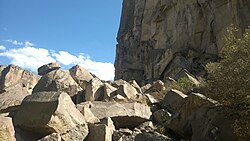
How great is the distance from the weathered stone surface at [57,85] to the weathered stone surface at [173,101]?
4.45m

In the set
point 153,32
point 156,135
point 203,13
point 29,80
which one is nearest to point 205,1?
point 203,13

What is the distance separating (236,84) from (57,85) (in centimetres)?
878

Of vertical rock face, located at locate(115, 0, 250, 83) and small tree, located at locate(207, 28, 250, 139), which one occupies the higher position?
vertical rock face, located at locate(115, 0, 250, 83)

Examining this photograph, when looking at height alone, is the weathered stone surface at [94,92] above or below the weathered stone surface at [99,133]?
above

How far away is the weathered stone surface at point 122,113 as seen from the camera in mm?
11141

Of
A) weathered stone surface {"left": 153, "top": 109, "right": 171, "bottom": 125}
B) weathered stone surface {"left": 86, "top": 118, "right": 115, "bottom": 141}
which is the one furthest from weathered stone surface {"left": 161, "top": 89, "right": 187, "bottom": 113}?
weathered stone surface {"left": 86, "top": 118, "right": 115, "bottom": 141}

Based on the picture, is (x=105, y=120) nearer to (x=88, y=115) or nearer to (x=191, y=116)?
(x=88, y=115)

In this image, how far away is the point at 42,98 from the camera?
30.1 feet

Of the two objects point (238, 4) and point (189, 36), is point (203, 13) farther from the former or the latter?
point (238, 4)

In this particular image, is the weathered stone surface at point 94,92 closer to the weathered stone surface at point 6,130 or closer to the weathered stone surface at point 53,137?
the weathered stone surface at point 53,137

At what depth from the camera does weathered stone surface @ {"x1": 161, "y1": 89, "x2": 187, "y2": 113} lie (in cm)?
1184

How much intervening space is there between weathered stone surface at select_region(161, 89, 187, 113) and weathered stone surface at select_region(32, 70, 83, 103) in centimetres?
445

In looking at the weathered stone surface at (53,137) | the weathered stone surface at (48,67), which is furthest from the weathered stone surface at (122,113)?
the weathered stone surface at (48,67)

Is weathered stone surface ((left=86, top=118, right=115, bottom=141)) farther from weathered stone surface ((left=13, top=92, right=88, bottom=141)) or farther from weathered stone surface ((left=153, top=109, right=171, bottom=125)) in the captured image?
weathered stone surface ((left=153, top=109, right=171, bottom=125))
